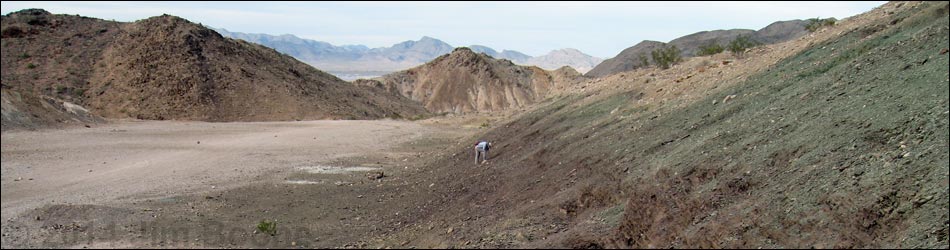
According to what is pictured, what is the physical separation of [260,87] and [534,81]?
46.0 meters

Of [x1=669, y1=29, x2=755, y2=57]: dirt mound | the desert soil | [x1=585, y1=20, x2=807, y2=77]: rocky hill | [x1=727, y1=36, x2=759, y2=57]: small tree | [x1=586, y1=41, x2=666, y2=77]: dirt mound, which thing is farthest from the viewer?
[x1=669, y1=29, x2=755, y2=57]: dirt mound

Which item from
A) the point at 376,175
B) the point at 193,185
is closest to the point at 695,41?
the point at 376,175

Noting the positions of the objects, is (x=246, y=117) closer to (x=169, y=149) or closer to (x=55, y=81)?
(x=55, y=81)

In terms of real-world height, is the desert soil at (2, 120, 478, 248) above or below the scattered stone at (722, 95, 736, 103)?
below

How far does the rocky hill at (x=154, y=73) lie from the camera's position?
34.0 meters

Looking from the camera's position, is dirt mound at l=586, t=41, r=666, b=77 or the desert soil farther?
dirt mound at l=586, t=41, r=666, b=77

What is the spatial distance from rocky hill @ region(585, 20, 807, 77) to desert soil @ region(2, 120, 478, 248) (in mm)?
61696

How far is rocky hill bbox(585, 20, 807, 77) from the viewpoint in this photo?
82.4m

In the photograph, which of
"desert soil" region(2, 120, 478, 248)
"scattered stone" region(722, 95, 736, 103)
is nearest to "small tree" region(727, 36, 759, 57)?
"scattered stone" region(722, 95, 736, 103)

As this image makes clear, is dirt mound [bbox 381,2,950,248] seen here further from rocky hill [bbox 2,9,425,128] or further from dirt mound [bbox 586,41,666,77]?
dirt mound [bbox 586,41,666,77]

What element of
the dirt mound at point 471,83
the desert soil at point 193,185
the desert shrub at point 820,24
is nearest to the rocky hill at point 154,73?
the desert soil at point 193,185

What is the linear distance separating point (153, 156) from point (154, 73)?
21.3 m

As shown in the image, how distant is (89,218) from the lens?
8.13 meters

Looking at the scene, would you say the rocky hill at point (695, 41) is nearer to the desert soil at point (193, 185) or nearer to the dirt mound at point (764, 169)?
the desert soil at point (193, 185)
